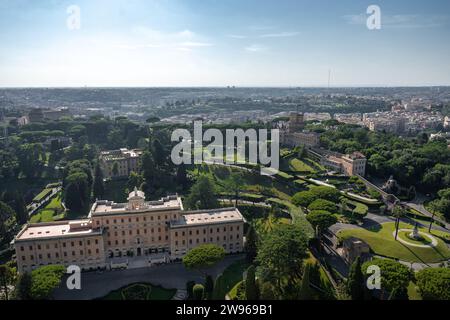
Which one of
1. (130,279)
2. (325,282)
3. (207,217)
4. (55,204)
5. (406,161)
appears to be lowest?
(130,279)

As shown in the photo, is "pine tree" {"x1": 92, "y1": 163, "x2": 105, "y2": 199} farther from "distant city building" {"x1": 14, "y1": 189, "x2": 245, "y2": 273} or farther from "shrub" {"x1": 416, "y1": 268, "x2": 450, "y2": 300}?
"shrub" {"x1": 416, "y1": 268, "x2": 450, "y2": 300}

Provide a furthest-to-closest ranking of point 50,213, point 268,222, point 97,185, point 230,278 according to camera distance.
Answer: point 97,185, point 50,213, point 268,222, point 230,278

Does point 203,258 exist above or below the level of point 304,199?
below

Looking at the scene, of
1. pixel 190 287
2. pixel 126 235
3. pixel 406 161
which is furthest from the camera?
pixel 406 161

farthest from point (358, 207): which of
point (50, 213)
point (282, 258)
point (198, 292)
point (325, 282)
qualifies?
point (50, 213)

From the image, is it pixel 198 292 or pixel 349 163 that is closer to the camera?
pixel 198 292

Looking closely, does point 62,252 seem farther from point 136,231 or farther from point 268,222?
point 268,222

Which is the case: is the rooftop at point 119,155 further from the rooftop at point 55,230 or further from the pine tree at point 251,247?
the pine tree at point 251,247

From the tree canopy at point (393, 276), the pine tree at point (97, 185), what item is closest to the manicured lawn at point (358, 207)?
the tree canopy at point (393, 276)
